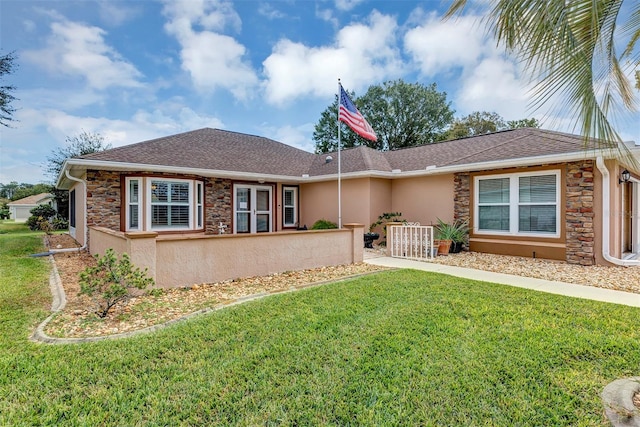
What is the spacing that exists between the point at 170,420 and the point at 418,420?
1.92m

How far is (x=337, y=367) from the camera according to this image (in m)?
3.19

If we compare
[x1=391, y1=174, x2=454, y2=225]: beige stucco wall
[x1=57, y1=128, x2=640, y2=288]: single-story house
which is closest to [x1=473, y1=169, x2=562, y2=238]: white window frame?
[x1=57, y1=128, x2=640, y2=288]: single-story house

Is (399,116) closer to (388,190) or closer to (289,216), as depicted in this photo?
(388,190)

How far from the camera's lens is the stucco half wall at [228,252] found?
5.94 metres

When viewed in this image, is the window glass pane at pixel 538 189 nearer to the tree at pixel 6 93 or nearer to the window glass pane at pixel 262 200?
the window glass pane at pixel 262 200

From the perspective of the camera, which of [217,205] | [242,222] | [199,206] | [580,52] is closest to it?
[580,52]

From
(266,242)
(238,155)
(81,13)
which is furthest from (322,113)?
(266,242)

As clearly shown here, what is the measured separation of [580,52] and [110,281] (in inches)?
246

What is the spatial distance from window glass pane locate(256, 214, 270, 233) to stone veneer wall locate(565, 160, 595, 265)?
10.9 metres

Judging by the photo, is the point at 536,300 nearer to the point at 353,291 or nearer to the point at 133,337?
the point at 353,291

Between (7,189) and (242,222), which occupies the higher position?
(7,189)

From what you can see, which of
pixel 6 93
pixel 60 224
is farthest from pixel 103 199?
pixel 60 224

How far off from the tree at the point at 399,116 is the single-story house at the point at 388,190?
20.0 meters

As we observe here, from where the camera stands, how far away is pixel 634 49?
8.64ft
